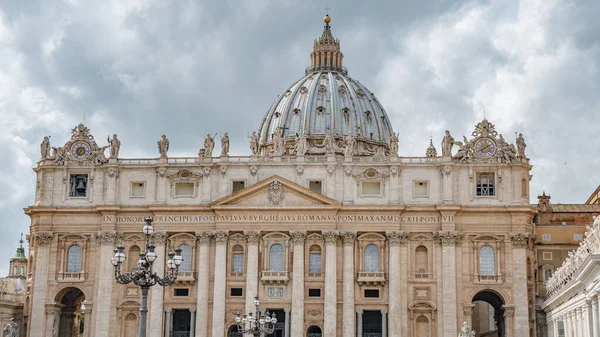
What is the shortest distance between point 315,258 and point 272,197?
5750mm

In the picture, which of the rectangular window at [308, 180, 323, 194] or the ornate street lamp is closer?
the ornate street lamp

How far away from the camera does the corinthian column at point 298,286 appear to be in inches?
2872

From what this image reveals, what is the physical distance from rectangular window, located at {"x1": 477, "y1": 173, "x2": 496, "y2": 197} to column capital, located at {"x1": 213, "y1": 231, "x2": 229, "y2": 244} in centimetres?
1980

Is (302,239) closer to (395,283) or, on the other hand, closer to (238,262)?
(238,262)

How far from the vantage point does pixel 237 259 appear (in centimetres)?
7544

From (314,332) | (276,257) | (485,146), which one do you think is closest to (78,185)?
(276,257)

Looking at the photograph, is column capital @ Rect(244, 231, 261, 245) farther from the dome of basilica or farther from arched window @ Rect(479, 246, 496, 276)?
the dome of basilica

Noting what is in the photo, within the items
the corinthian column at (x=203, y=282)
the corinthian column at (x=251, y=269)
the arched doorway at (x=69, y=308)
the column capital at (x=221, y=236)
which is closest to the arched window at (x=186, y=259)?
the corinthian column at (x=203, y=282)

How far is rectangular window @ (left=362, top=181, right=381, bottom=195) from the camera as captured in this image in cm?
7581

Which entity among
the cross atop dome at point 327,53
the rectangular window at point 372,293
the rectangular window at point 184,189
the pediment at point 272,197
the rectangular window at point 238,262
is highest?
the cross atop dome at point 327,53

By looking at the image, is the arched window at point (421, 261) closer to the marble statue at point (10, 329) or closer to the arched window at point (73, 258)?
the arched window at point (73, 258)

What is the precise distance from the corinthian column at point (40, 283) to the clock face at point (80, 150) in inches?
262

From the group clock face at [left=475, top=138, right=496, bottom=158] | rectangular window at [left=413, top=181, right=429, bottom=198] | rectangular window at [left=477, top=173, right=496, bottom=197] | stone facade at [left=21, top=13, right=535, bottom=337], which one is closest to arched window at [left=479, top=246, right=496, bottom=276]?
stone facade at [left=21, top=13, right=535, bottom=337]

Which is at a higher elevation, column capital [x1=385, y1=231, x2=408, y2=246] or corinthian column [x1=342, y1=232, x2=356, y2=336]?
column capital [x1=385, y1=231, x2=408, y2=246]
